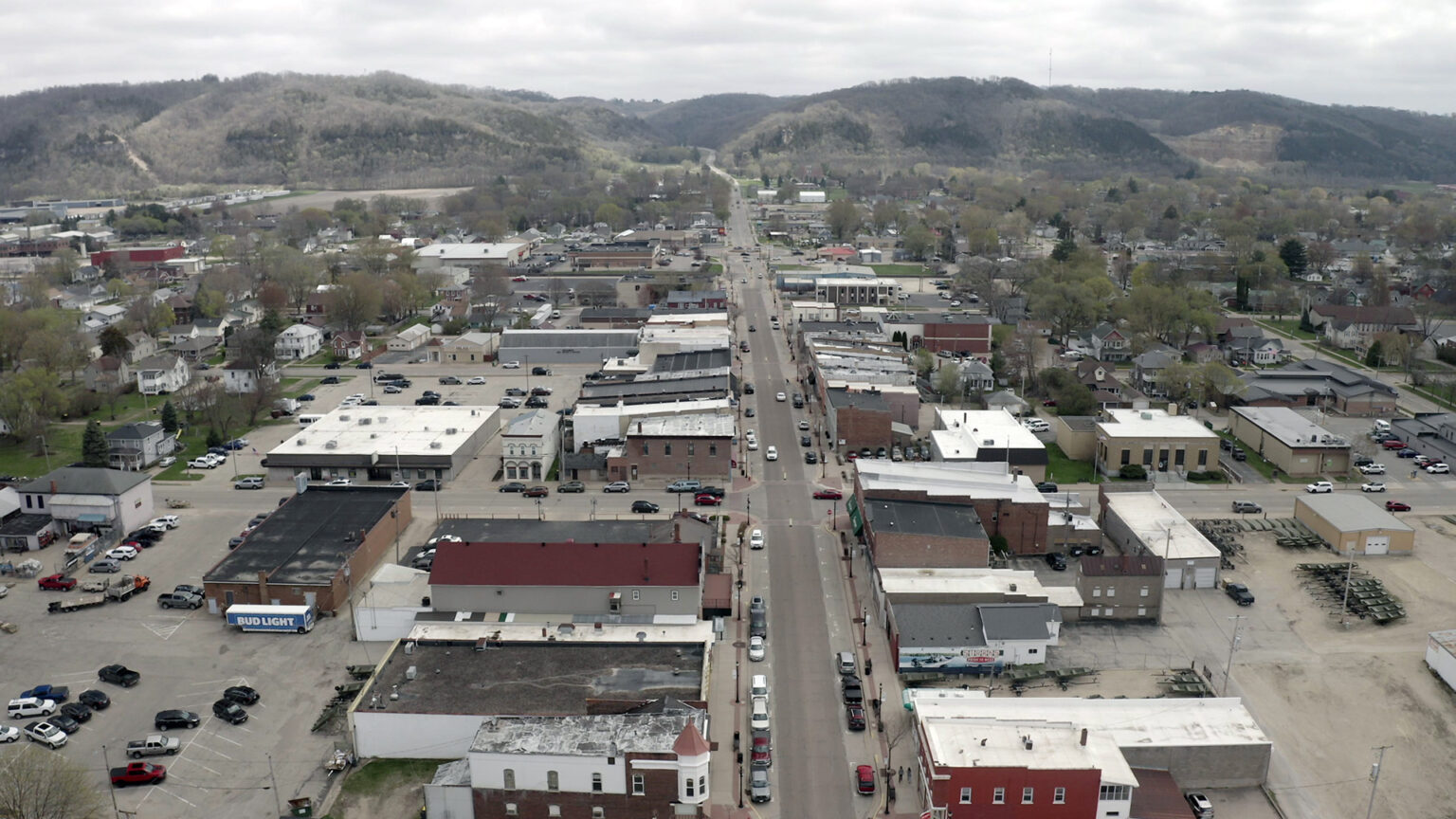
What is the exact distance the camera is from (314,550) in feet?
114

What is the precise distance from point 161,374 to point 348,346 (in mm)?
12734

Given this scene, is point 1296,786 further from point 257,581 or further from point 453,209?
point 453,209

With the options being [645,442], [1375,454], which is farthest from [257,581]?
[1375,454]

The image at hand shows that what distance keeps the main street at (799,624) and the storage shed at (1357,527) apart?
18.3 metres

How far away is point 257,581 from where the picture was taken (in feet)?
107

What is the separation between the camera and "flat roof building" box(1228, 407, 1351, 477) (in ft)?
150

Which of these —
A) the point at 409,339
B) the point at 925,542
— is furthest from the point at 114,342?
the point at 925,542

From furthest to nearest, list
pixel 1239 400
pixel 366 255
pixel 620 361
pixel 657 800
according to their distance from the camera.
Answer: pixel 366 255
pixel 620 361
pixel 1239 400
pixel 657 800

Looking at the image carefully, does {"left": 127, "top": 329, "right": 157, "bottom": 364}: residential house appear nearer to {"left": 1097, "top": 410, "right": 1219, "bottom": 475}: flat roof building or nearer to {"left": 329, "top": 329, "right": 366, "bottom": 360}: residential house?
{"left": 329, "top": 329, "right": 366, "bottom": 360}: residential house

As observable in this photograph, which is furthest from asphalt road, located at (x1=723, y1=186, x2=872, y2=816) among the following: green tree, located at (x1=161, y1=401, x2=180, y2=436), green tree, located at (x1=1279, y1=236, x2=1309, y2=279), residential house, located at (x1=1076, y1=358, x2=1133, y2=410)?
green tree, located at (x1=1279, y1=236, x2=1309, y2=279)

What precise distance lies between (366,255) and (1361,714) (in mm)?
88065

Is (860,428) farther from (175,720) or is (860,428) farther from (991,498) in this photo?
(175,720)

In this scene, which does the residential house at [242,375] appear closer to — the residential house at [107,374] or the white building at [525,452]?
the residential house at [107,374]

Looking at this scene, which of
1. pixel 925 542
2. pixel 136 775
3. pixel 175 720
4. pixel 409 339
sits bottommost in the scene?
pixel 136 775
